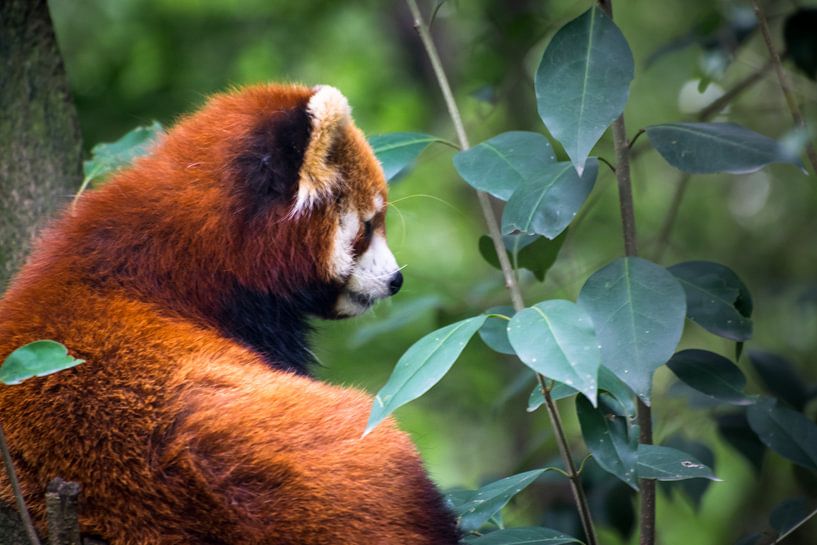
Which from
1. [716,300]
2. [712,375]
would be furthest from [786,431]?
[716,300]

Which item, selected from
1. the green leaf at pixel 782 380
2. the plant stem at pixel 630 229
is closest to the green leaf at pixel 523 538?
the plant stem at pixel 630 229

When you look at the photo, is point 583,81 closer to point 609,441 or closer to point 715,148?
point 715,148

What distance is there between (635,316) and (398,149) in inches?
35.8

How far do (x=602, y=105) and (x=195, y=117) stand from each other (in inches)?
43.7

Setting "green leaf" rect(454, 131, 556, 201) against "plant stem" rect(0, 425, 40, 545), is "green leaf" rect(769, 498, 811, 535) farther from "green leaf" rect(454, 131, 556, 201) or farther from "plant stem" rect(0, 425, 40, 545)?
"plant stem" rect(0, 425, 40, 545)

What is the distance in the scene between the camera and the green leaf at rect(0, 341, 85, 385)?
138 cm

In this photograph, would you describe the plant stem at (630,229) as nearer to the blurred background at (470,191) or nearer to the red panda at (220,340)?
the red panda at (220,340)

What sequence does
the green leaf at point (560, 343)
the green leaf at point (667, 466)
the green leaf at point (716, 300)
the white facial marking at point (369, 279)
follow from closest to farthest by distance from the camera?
the green leaf at point (560, 343), the green leaf at point (667, 466), the green leaf at point (716, 300), the white facial marking at point (369, 279)

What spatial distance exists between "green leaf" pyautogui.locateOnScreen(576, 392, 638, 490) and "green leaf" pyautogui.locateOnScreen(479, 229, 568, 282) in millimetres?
602

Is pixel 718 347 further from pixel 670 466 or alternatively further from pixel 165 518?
pixel 165 518

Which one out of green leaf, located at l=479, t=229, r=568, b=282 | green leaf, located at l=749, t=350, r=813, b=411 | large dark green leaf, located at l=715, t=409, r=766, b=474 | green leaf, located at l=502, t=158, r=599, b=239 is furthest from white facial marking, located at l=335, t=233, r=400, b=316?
green leaf, located at l=749, t=350, r=813, b=411

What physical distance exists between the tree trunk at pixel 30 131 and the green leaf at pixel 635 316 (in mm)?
1579

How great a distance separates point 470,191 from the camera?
597 centimetres

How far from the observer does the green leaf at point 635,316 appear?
1.51m
